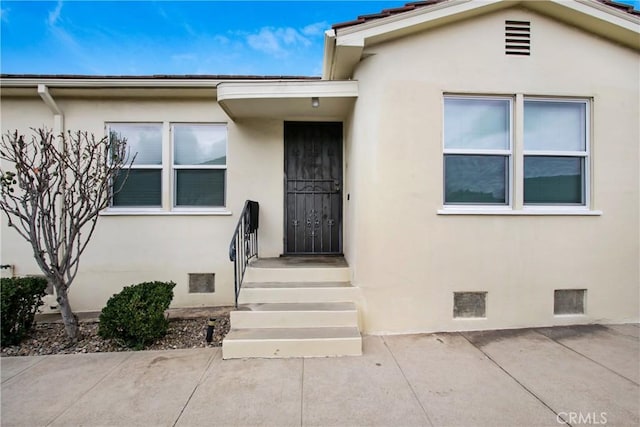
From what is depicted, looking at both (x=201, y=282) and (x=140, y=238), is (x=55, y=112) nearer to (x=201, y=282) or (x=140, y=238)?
(x=140, y=238)

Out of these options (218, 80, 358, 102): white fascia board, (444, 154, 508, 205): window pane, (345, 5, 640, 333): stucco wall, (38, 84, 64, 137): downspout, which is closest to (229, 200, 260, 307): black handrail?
(218, 80, 358, 102): white fascia board

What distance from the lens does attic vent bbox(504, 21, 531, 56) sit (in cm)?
408

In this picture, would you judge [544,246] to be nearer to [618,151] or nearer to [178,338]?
[618,151]

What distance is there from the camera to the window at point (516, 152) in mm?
4117

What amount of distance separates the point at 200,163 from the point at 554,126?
212 inches

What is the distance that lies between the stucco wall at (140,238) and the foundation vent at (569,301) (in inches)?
188

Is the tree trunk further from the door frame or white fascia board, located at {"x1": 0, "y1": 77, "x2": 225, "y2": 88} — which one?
white fascia board, located at {"x1": 0, "y1": 77, "x2": 225, "y2": 88}

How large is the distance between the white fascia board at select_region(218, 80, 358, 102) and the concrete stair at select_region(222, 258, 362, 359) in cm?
238

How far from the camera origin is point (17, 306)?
3.89 meters

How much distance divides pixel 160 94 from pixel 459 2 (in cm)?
460

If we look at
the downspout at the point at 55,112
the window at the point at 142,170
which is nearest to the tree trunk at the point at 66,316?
the window at the point at 142,170

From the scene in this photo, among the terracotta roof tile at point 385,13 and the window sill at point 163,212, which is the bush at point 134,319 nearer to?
the window sill at point 163,212

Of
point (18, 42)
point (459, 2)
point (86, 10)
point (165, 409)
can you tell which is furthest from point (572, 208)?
point (18, 42)

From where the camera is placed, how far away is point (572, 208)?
4.21 metres
